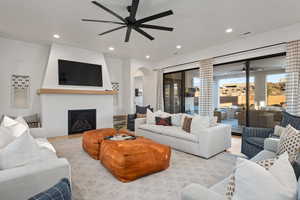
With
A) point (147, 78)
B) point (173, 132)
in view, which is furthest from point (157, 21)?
point (147, 78)

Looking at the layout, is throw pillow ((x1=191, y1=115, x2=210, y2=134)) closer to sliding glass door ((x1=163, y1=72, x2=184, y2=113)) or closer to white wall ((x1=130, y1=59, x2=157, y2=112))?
sliding glass door ((x1=163, y1=72, x2=184, y2=113))

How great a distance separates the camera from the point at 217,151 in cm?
331

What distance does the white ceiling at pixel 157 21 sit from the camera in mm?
2820

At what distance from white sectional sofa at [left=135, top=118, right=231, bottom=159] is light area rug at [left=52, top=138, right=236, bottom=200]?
15cm

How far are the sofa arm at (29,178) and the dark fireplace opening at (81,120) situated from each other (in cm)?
397

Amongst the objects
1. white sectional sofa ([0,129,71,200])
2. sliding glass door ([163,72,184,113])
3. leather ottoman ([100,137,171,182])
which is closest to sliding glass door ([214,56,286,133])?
sliding glass door ([163,72,184,113])

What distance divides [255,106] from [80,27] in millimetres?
5111

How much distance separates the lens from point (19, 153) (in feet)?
4.76

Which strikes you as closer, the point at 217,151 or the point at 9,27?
the point at 217,151

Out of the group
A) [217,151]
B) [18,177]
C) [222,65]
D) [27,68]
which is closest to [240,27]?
[222,65]

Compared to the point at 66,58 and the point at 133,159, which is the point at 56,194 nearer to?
the point at 133,159

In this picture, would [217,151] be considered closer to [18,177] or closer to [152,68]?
[18,177]

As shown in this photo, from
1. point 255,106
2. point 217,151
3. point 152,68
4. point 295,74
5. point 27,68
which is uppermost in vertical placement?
point 152,68

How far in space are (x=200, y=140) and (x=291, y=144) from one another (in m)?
1.49
